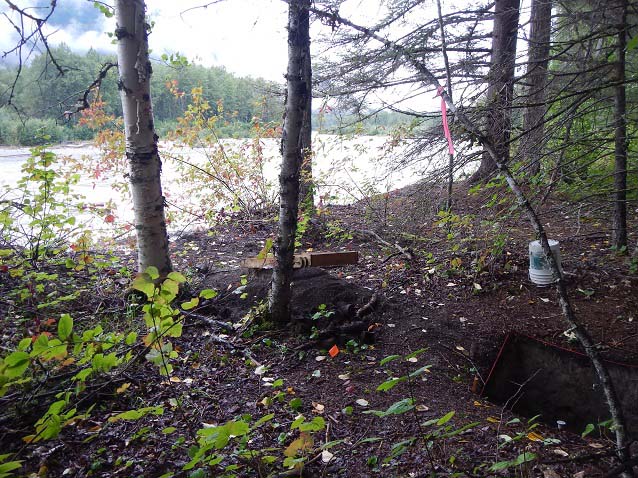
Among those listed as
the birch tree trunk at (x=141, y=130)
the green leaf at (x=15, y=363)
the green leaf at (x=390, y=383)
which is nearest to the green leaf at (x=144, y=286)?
the green leaf at (x=15, y=363)

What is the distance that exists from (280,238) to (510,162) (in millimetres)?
2328

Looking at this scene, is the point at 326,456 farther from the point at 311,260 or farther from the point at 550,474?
the point at 311,260

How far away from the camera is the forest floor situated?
6.91ft

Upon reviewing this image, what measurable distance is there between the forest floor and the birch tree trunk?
0.70 meters

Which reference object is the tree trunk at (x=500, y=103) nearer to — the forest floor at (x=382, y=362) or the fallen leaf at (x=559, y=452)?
the forest floor at (x=382, y=362)

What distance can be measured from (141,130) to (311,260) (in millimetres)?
2222

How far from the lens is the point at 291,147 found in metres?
3.35

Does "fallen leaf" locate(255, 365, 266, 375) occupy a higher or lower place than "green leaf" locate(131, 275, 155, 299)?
lower

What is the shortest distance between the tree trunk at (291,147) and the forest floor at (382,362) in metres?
0.39

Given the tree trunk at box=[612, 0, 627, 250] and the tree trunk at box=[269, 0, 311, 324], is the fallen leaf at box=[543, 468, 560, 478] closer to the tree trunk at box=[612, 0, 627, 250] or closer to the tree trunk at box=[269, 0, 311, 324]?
the tree trunk at box=[269, 0, 311, 324]

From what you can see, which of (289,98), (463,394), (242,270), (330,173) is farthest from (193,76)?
(463,394)

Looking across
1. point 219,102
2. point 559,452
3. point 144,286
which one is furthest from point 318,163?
point 144,286

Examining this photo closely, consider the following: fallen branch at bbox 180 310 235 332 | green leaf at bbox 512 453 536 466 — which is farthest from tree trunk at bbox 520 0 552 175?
fallen branch at bbox 180 310 235 332

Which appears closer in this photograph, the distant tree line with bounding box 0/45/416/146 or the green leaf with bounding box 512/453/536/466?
the green leaf with bounding box 512/453/536/466
